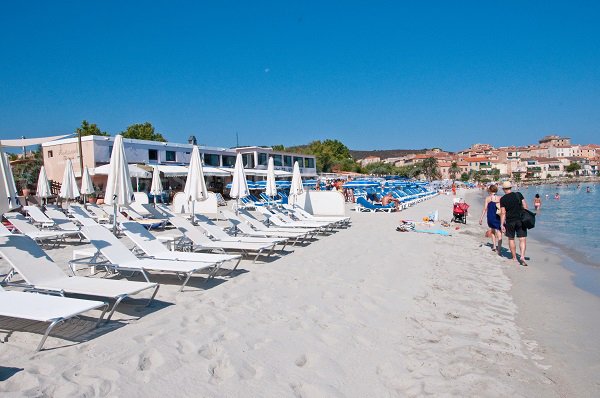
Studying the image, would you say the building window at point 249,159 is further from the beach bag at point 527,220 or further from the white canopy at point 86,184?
the beach bag at point 527,220

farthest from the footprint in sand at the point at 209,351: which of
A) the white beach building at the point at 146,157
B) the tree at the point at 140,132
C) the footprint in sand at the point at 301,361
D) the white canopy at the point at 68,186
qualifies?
the tree at the point at 140,132

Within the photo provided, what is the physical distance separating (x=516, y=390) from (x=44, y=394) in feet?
9.81

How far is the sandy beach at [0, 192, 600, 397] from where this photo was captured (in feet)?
9.48

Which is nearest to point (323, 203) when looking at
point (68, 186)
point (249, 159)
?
point (68, 186)

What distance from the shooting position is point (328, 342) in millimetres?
3602

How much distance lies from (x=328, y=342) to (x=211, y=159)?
31259 mm

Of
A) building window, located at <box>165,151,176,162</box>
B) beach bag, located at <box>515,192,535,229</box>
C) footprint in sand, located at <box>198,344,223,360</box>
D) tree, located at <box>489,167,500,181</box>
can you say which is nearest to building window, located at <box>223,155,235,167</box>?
building window, located at <box>165,151,176,162</box>

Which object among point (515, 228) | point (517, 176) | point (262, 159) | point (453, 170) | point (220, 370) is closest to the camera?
point (220, 370)

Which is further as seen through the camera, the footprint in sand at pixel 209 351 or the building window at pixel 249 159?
the building window at pixel 249 159

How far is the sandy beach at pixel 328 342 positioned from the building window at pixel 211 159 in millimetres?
28060

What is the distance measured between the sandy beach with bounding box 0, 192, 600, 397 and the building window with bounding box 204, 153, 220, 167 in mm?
28060

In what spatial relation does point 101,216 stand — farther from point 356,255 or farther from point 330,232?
point 356,255

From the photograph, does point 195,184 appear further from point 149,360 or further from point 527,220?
point 527,220

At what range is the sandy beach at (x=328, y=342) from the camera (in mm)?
2891
